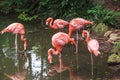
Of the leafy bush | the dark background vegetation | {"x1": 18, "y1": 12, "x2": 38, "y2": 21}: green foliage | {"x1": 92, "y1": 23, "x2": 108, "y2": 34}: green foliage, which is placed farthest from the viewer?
{"x1": 18, "y1": 12, "x2": 38, "y2": 21}: green foliage

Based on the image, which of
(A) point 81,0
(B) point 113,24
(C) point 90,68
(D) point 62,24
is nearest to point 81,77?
(C) point 90,68

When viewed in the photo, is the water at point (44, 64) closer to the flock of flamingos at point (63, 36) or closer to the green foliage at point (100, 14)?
the flock of flamingos at point (63, 36)

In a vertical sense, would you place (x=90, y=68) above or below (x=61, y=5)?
below

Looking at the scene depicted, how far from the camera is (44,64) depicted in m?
8.84

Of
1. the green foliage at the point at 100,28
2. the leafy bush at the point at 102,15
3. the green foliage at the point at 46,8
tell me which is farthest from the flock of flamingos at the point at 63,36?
the green foliage at the point at 46,8

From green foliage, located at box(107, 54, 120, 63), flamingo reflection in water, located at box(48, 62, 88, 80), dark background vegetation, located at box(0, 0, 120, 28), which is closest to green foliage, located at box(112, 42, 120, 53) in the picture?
green foliage, located at box(107, 54, 120, 63)

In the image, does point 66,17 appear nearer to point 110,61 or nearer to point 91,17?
point 91,17

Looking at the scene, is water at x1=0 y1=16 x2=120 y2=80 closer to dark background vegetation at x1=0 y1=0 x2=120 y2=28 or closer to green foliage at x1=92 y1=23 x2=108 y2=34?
green foliage at x1=92 y1=23 x2=108 y2=34

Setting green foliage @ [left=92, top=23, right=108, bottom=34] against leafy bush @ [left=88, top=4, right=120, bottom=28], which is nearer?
green foliage @ [left=92, top=23, right=108, bottom=34]

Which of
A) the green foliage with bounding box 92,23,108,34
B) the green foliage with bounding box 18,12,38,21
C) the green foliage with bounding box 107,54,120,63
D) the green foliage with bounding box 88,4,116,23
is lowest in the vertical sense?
the green foliage with bounding box 107,54,120,63

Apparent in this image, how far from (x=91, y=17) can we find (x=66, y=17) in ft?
3.35

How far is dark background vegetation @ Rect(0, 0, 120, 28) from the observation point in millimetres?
11970

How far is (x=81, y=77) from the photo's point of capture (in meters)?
8.02

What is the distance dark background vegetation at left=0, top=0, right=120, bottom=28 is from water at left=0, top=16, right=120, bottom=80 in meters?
1.87
